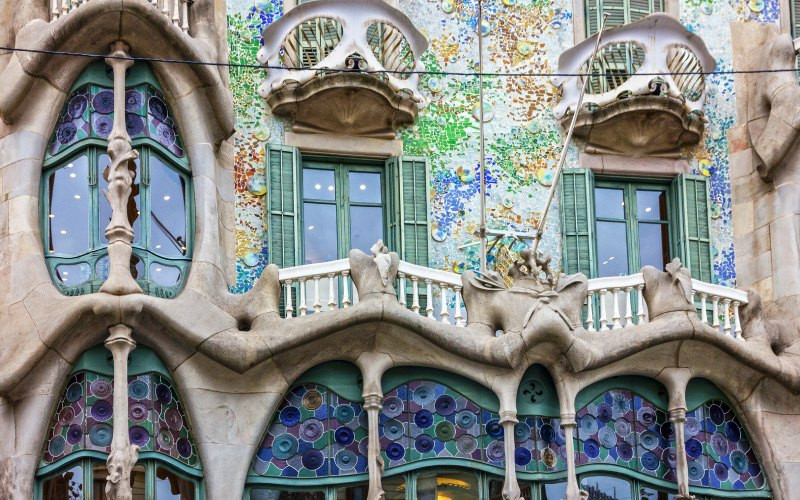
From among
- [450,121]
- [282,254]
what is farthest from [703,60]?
[282,254]

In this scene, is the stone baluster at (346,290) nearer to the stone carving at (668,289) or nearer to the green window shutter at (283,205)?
the green window shutter at (283,205)

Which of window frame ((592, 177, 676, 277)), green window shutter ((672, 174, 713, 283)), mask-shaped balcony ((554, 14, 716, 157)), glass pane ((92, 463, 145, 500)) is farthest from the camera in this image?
window frame ((592, 177, 676, 277))

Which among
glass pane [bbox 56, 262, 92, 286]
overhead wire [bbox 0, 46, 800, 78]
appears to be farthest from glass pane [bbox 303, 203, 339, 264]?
glass pane [bbox 56, 262, 92, 286]

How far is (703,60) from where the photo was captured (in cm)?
2566

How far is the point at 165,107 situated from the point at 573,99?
5.37 metres

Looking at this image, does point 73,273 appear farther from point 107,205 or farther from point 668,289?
point 668,289

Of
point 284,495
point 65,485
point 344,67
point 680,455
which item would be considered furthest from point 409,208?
point 65,485

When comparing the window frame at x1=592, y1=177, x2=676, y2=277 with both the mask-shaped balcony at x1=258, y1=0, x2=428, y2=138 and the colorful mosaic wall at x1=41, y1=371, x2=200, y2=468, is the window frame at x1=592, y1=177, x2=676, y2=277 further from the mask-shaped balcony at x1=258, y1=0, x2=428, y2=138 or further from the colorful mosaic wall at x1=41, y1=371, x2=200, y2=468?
the colorful mosaic wall at x1=41, y1=371, x2=200, y2=468

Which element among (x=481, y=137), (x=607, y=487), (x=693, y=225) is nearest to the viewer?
(x=607, y=487)

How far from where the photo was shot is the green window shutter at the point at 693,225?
82.7ft

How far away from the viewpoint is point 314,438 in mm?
22656

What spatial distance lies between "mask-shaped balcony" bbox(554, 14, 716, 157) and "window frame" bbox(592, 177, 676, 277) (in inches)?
15.2

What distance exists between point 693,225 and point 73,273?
26.3 ft

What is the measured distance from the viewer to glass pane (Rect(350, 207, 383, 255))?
81.1 feet
